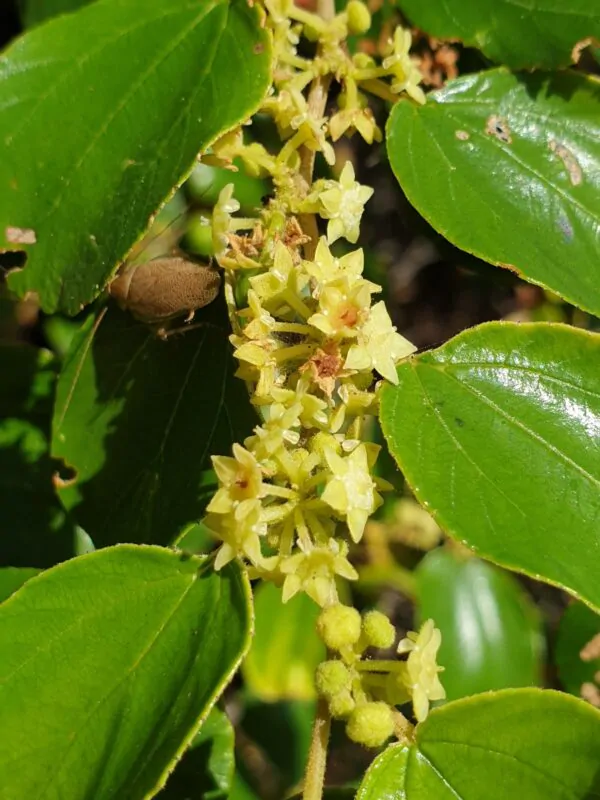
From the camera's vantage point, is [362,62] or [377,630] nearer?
[377,630]

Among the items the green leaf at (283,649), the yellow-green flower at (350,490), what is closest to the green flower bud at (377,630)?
the yellow-green flower at (350,490)

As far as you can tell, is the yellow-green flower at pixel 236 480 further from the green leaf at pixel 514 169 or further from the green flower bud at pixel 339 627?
the green leaf at pixel 514 169

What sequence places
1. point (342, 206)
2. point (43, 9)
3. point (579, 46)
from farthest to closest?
point (43, 9) < point (579, 46) < point (342, 206)

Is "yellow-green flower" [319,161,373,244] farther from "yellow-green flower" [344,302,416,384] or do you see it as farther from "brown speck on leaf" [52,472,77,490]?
"brown speck on leaf" [52,472,77,490]

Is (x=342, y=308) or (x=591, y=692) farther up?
(x=342, y=308)

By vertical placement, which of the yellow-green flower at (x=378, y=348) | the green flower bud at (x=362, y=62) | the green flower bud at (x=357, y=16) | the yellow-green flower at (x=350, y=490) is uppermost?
the green flower bud at (x=357, y=16)

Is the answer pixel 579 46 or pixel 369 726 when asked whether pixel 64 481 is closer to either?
pixel 369 726

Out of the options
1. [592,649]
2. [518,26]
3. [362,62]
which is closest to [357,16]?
[362,62]
